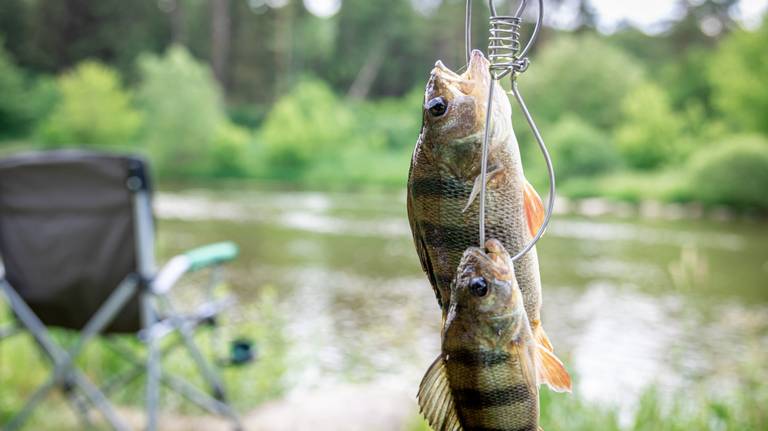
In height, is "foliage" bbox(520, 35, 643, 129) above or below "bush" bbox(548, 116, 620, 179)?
above

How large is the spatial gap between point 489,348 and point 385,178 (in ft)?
86.1

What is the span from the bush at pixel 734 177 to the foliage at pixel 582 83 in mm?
8530

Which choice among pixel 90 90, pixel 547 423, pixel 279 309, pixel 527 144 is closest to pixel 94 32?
pixel 90 90

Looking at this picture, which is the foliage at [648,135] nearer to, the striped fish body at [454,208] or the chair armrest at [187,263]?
the chair armrest at [187,263]

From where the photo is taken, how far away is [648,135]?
26516mm

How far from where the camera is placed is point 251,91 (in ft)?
125

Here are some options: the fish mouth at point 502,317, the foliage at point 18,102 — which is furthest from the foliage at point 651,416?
the foliage at point 18,102

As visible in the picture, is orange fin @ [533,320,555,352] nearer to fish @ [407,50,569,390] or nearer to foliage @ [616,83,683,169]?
fish @ [407,50,569,390]

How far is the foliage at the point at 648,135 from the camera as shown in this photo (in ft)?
86.7

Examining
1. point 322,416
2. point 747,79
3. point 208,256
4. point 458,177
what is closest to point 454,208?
point 458,177

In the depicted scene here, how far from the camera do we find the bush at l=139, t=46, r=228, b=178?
29562 millimetres

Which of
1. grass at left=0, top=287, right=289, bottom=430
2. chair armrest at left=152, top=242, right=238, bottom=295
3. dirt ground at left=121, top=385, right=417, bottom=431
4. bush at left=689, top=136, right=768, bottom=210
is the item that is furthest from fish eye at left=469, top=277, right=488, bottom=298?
bush at left=689, top=136, right=768, bottom=210

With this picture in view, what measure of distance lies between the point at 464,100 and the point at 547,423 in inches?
122

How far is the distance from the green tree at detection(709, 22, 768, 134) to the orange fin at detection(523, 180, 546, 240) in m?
26.9
